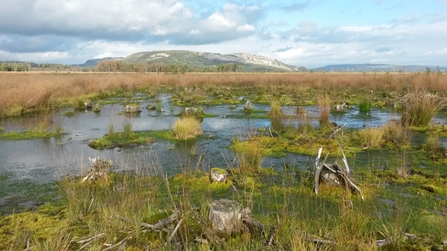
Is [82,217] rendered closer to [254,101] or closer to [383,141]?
[383,141]

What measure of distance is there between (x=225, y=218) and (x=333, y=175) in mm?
2633

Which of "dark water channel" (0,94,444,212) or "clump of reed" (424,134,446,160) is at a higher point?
"clump of reed" (424,134,446,160)

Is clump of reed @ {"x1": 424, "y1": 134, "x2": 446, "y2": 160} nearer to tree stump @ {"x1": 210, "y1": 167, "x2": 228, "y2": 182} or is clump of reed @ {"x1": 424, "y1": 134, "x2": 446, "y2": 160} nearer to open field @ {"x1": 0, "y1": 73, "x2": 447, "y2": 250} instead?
open field @ {"x1": 0, "y1": 73, "x2": 447, "y2": 250}

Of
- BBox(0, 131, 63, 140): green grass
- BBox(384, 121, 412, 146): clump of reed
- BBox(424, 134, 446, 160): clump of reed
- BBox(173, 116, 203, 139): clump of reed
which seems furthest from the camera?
BBox(0, 131, 63, 140): green grass

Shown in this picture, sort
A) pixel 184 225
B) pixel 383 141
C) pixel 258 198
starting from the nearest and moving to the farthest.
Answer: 1. pixel 184 225
2. pixel 258 198
3. pixel 383 141

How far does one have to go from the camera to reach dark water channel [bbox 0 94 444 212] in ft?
21.2

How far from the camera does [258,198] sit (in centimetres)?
517

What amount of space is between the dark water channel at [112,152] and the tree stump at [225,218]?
1357 mm

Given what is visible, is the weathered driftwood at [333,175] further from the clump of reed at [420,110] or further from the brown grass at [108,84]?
the brown grass at [108,84]

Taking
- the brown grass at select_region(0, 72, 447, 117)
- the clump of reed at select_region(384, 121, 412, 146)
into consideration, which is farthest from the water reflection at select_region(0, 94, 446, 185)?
the brown grass at select_region(0, 72, 447, 117)

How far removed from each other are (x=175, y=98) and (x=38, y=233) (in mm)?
16797

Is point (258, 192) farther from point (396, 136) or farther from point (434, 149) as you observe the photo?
point (396, 136)

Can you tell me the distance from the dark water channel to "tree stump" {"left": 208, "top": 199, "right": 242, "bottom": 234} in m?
1.36

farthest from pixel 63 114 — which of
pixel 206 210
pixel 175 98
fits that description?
pixel 206 210
